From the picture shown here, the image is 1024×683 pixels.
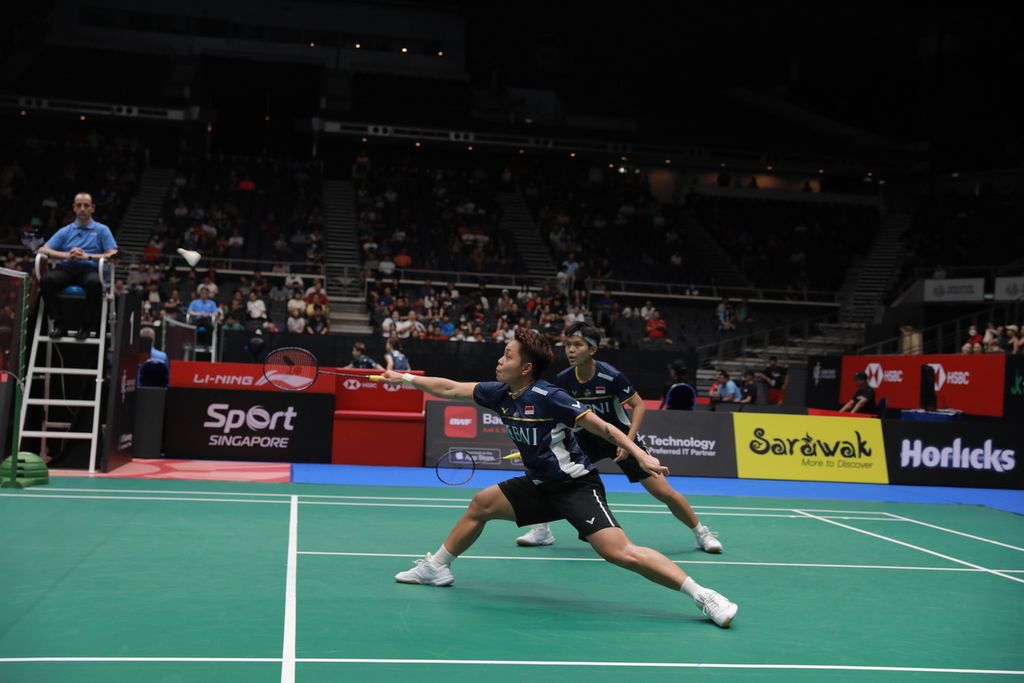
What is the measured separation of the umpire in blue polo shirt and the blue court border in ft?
11.6

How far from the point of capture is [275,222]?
1347 inches

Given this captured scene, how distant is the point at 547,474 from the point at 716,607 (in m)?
1.32

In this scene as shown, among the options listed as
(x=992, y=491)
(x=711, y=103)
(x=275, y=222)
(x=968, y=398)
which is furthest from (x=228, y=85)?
(x=992, y=491)

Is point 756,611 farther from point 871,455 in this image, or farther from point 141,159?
point 141,159

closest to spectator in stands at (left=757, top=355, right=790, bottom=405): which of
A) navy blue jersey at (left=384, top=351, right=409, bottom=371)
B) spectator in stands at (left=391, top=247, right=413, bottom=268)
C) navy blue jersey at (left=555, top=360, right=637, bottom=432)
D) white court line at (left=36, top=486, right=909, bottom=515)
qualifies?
navy blue jersey at (left=384, top=351, right=409, bottom=371)

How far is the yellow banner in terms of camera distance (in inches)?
616

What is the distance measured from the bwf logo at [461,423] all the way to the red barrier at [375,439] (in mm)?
444

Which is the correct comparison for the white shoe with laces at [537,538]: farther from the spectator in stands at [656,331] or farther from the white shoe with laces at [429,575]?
the spectator in stands at [656,331]

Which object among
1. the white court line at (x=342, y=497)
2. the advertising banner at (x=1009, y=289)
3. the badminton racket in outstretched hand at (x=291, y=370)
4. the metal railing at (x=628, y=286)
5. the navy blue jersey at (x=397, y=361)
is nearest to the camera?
the white court line at (x=342, y=497)

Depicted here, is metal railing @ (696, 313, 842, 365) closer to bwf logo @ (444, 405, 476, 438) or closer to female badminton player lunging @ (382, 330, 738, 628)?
bwf logo @ (444, 405, 476, 438)

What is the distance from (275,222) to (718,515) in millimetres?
26026

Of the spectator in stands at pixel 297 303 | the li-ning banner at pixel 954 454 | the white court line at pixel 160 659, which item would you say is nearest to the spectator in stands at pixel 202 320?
the spectator in stands at pixel 297 303

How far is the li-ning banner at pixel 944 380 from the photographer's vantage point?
22.6m

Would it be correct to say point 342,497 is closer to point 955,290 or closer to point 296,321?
point 296,321
